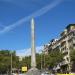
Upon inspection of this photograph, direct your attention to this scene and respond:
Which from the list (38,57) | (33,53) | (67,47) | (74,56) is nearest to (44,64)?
(38,57)

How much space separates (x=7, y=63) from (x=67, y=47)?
29.6 metres

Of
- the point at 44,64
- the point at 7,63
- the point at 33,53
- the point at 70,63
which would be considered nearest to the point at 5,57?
the point at 7,63

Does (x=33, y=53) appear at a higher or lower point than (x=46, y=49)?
lower

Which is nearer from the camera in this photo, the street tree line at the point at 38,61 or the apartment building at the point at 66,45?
the apartment building at the point at 66,45

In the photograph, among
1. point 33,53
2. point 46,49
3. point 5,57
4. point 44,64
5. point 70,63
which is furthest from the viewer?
point 46,49

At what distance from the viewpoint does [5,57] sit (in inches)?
6127

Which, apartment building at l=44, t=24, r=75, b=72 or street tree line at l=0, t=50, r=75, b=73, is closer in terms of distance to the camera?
apartment building at l=44, t=24, r=75, b=72

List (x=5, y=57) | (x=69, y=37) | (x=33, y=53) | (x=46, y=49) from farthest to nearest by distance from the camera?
1. (x=46, y=49)
2. (x=5, y=57)
3. (x=69, y=37)
4. (x=33, y=53)

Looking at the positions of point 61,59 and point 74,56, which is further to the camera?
point 61,59

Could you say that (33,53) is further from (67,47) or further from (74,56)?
(67,47)

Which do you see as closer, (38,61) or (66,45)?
(66,45)

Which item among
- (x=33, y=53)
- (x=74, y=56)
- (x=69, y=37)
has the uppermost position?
(x=69, y=37)

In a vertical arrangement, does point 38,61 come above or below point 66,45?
below

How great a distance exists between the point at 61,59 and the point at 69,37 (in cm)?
937
